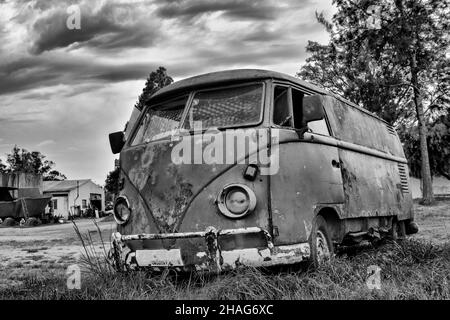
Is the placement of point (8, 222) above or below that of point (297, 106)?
below

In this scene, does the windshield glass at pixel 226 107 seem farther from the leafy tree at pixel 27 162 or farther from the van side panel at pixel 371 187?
the leafy tree at pixel 27 162

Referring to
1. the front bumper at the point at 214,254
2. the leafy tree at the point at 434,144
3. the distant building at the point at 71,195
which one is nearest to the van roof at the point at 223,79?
the front bumper at the point at 214,254

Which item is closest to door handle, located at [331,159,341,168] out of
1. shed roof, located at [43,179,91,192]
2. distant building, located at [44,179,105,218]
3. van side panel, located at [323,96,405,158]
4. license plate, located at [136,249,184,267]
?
van side panel, located at [323,96,405,158]

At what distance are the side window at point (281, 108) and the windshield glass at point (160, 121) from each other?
3.14 ft

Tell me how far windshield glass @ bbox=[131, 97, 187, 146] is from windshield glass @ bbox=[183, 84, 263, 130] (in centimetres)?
19

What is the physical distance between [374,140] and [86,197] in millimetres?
55011

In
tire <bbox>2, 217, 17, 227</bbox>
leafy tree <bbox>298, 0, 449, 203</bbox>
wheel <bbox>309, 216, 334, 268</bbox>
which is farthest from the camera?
tire <bbox>2, 217, 17, 227</bbox>

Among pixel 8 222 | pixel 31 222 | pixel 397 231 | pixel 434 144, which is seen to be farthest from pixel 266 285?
pixel 434 144

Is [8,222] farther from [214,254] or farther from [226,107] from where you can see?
[214,254]

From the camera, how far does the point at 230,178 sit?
4.45m

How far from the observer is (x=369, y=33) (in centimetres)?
2355

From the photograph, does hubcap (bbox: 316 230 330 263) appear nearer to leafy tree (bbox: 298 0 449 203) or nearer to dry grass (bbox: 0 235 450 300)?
dry grass (bbox: 0 235 450 300)

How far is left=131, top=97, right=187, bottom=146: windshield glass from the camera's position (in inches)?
204

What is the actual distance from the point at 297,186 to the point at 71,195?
55135mm
